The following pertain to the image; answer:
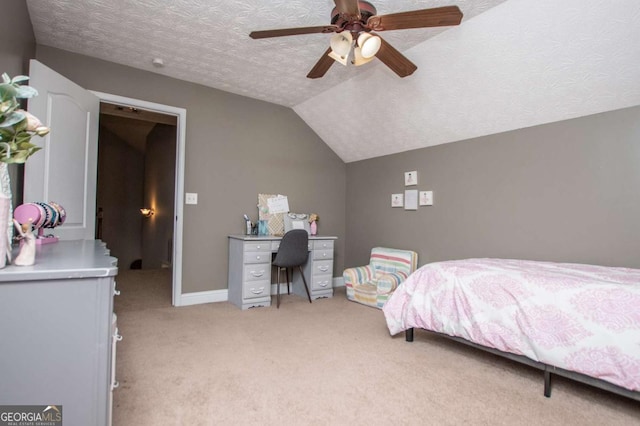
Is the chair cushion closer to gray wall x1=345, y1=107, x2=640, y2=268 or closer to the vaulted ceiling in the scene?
gray wall x1=345, y1=107, x2=640, y2=268

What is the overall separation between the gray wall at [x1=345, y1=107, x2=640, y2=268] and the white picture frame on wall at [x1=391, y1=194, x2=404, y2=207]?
0.21ft

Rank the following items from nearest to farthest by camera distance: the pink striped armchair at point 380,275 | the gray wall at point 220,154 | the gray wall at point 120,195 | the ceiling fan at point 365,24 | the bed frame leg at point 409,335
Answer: the ceiling fan at point 365,24
the bed frame leg at point 409,335
the gray wall at point 220,154
the pink striped armchair at point 380,275
the gray wall at point 120,195

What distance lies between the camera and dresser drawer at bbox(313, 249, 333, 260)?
4035 millimetres

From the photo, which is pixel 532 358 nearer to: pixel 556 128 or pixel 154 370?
pixel 556 128

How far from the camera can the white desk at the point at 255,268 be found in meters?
3.56

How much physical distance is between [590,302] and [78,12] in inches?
150

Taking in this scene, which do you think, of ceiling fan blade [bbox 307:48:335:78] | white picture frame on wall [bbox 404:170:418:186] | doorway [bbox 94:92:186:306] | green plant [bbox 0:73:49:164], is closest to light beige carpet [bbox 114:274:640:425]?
green plant [bbox 0:73:49:164]

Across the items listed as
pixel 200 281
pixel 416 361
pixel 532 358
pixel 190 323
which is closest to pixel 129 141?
pixel 200 281

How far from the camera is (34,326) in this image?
3.16ft

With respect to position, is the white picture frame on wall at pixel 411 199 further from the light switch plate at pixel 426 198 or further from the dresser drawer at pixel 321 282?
the dresser drawer at pixel 321 282

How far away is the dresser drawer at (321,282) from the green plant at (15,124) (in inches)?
125

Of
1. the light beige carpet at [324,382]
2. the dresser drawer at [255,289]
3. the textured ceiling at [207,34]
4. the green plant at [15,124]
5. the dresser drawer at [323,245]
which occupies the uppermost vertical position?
the textured ceiling at [207,34]

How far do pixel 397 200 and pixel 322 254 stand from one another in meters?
1.14

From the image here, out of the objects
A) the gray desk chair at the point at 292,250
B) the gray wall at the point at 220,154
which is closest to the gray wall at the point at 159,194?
the gray wall at the point at 220,154
